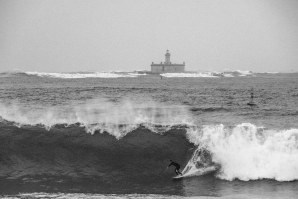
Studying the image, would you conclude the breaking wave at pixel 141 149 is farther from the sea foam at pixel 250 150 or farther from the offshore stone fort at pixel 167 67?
the offshore stone fort at pixel 167 67

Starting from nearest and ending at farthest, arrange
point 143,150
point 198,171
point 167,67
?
point 198,171 < point 143,150 < point 167,67

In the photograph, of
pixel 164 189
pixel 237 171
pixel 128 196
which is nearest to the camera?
pixel 128 196

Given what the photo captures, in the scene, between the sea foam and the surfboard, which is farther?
the surfboard

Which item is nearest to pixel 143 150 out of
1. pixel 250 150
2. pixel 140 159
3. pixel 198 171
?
pixel 140 159

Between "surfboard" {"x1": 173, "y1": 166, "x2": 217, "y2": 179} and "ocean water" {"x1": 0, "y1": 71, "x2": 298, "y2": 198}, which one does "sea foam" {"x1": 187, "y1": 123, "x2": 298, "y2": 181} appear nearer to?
"ocean water" {"x1": 0, "y1": 71, "x2": 298, "y2": 198}

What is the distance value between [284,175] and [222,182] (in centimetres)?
225

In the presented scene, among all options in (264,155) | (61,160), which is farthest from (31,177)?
(264,155)

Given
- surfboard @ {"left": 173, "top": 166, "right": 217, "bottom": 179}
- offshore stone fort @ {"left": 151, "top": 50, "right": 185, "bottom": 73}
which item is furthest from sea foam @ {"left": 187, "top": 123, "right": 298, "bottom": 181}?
offshore stone fort @ {"left": 151, "top": 50, "right": 185, "bottom": 73}

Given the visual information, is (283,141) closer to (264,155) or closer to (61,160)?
(264,155)

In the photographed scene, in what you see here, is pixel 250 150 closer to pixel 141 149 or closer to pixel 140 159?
pixel 140 159

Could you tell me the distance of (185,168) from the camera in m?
16.5

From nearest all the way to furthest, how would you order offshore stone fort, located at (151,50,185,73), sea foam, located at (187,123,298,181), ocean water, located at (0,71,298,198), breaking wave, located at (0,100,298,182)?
1. ocean water, located at (0,71,298,198)
2. sea foam, located at (187,123,298,181)
3. breaking wave, located at (0,100,298,182)
4. offshore stone fort, located at (151,50,185,73)

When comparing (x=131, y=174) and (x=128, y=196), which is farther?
(x=131, y=174)

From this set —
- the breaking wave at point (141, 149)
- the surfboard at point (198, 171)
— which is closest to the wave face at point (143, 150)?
the breaking wave at point (141, 149)
